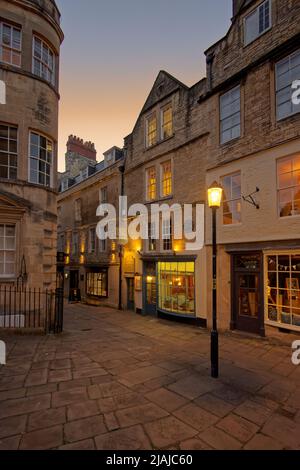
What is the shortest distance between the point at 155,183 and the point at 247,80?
22.1ft

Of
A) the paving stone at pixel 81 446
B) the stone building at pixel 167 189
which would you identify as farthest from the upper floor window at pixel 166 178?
the paving stone at pixel 81 446

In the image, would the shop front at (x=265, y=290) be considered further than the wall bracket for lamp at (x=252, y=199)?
No

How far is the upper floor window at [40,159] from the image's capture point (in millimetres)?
10797

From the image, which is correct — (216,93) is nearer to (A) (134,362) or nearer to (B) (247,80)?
(B) (247,80)

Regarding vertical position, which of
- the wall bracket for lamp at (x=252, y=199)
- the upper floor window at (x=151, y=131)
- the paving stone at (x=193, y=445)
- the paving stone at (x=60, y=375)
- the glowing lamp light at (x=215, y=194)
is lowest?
the paving stone at (x=60, y=375)

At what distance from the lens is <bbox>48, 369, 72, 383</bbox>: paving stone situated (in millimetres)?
5734

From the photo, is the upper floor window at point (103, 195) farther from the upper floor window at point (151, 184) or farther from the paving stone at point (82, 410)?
the paving stone at point (82, 410)

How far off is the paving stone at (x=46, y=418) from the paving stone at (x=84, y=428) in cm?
24

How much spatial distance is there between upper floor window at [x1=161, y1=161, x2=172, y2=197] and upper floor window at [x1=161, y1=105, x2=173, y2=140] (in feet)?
5.23

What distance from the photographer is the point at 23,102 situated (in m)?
10.4

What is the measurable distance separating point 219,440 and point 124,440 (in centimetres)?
139

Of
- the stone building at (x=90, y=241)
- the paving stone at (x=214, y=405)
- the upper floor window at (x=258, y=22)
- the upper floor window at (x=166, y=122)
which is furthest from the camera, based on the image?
the stone building at (x=90, y=241)
